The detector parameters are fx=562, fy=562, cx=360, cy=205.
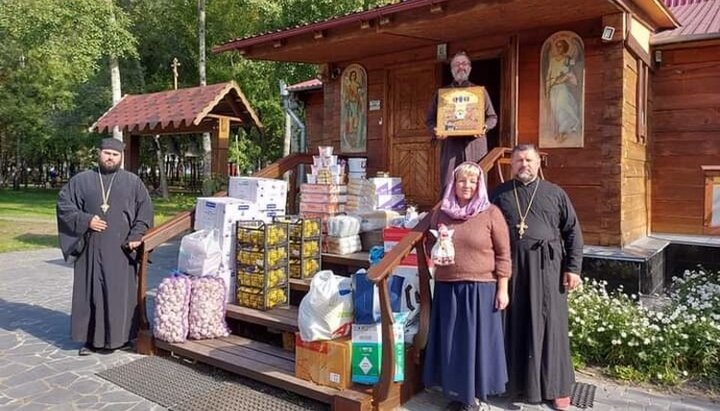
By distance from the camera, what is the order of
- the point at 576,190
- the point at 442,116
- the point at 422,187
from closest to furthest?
the point at 442,116 → the point at 576,190 → the point at 422,187

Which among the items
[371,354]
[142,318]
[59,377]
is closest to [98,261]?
[142,318]

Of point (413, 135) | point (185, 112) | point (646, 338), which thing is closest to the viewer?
point (646, 338)

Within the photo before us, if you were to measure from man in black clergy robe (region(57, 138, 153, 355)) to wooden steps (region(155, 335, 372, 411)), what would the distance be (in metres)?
0.50

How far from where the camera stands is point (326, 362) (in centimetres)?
379

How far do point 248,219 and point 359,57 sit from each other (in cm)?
318

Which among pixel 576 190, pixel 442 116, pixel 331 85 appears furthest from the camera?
pixel 331 85

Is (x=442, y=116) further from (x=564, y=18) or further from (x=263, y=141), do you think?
(x=263, y=141)

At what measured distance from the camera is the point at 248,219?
5.32 m

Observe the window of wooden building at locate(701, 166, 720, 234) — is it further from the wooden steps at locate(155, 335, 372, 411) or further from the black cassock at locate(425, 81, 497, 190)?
the wooden steps at locate(155, 335, 372, 411)

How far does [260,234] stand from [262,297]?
548 mm

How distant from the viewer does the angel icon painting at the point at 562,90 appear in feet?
19.1

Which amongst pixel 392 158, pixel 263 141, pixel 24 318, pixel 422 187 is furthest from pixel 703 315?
pixel 263 141

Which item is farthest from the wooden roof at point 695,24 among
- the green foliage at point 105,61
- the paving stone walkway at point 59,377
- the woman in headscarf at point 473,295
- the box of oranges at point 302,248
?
the green foliage at point 105,61

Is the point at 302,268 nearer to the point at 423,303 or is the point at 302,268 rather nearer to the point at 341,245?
the point at 341,245
